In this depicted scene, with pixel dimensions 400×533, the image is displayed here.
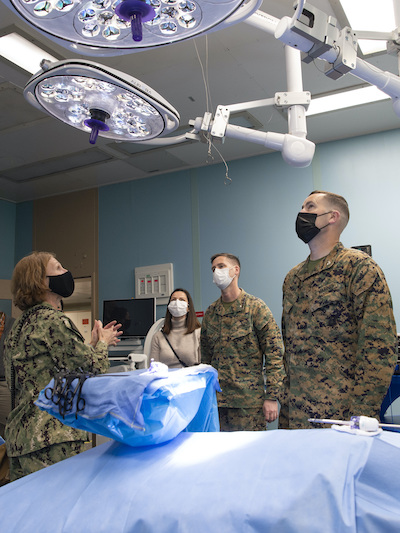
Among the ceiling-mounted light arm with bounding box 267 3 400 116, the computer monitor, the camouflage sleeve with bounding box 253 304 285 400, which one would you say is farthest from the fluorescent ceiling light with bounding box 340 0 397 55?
the computer monitor

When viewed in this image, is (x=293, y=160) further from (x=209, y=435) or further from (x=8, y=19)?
(x=8, y=19)

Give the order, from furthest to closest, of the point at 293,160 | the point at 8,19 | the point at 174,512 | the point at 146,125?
the point at 8,19 < the point at 293,160 < the point at 146,125 < the point at 174,512

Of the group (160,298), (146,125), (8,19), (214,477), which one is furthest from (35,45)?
(214,477)

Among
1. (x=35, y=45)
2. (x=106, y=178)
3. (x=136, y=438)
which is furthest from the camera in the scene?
(x=106, y=178)

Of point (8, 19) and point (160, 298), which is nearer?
point (8, 19)

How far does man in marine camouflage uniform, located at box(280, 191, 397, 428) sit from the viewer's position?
181 centimetres

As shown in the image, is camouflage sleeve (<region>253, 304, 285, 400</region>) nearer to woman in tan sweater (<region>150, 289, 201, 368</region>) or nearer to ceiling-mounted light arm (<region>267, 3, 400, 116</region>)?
woman in tan sweater (<region>150, 289, 201, 368</region>)

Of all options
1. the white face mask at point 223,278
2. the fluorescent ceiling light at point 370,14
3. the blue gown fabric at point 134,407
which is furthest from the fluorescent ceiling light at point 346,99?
the blue gown fabric at point 134,407

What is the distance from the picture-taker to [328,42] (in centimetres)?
169

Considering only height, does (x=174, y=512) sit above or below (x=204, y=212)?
below

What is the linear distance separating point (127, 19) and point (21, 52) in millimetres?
2370

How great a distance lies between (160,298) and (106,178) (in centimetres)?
155

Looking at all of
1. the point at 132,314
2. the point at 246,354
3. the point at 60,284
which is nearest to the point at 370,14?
the point at 246,354

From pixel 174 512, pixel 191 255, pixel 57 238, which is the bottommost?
pixel 174 512
